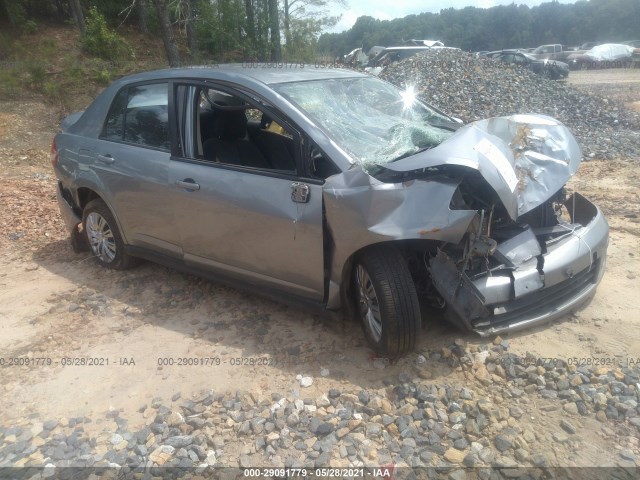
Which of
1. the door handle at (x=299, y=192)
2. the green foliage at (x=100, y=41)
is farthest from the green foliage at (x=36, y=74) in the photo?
the door handle at (x=299, y=192)

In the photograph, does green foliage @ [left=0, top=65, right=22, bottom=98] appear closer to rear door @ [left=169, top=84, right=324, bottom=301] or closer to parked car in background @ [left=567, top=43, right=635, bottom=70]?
rear door @ [left=169, top=84, right=324, bottom=301]

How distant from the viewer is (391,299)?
3057 mm

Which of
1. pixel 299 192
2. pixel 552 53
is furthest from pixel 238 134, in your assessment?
pixel 552 53

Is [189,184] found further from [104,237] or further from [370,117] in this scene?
[104,237]

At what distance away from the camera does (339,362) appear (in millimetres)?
3379

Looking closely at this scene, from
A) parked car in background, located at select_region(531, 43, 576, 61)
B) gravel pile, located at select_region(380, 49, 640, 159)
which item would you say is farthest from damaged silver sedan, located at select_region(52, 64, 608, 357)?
parked car in background, located at select_region(531, 43, 576, 61)

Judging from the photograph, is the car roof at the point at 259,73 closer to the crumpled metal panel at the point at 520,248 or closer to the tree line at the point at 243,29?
the crumpled metal panel at the point at 520,248

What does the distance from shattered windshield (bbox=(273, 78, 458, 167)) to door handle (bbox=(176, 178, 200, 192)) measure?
35.3 inches

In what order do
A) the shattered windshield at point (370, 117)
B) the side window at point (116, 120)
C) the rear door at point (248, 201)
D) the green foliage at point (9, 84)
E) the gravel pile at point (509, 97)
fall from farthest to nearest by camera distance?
the green foliage at point (9, 84), the gravel pile at point (509, 97), the side window at point (116, 120), the shattered windshield at point (370, 117), the rear door at point (248, 201)

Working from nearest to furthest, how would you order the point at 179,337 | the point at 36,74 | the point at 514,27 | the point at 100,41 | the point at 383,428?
1. the point at 383,428
2. the point at 179,337
3. the point at 36,74
4. the point at 100,41
5. the point at 514,27

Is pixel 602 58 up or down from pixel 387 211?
down

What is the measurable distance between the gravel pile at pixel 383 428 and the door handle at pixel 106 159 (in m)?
2.24

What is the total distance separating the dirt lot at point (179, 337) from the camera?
10.6ft

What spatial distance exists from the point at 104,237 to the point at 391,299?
10.2 feet
